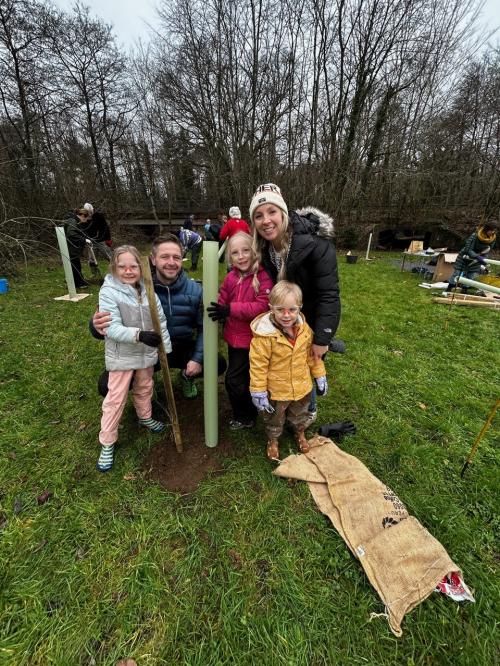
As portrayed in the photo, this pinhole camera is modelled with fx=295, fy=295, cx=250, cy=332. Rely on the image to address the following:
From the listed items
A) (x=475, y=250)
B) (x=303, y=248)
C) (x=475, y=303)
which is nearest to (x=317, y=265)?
(x=303, y=248)

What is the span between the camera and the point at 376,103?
14.8 meters

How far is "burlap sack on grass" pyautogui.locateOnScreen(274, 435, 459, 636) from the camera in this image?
1.58m

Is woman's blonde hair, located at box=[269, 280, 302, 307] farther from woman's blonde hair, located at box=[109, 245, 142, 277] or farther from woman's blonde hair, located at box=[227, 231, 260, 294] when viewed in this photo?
woman's blonde hair, located at box=[109, 245, 142, 277]

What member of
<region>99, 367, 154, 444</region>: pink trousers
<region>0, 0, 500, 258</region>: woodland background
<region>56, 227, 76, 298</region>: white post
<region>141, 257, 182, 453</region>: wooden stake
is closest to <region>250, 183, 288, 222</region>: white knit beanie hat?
<region>141, 257, 182, 453</region>: wooden stake

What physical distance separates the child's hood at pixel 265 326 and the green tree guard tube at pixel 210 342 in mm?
295

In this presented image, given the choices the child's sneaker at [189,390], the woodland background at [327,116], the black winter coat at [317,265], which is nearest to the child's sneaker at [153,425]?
the child's sneaker at [189,390]

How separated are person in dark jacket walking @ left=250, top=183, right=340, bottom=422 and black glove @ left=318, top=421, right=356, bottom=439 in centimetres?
88

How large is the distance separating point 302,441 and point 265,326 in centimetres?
112

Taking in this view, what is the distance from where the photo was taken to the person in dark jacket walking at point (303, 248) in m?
2.02

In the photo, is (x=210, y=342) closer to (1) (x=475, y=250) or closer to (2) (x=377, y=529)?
(2) (x=377, y=529)

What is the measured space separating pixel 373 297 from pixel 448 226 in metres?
10.6

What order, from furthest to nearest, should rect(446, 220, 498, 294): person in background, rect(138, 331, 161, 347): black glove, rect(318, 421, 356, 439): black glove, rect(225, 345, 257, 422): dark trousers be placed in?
rect(446, 220, 498, 294): person in background, rect(318, 421, 356, 439): black glove, rect(225, 345, 257, 422): dark trousers, rect(138, 331, 161, 347): black glove

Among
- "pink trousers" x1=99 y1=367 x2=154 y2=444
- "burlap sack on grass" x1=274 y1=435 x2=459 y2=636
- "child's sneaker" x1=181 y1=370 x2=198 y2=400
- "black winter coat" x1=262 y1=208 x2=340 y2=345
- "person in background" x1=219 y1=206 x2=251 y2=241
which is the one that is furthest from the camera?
"person in background" x1=219 y1=206 x2=251 y2=241

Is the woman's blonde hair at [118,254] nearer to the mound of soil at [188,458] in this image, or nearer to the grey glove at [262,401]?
the grey glove at [262,401]
